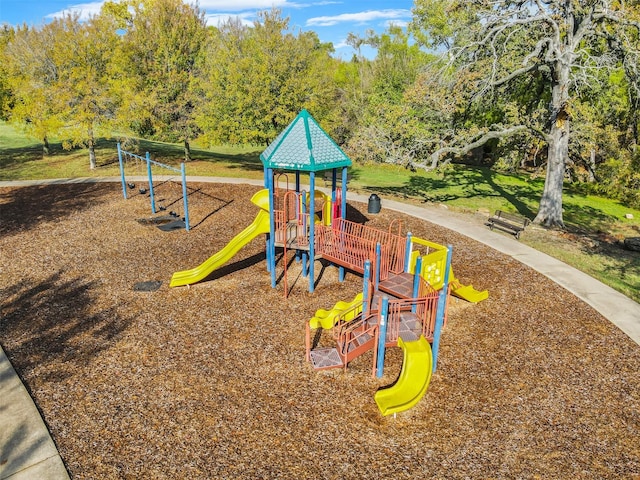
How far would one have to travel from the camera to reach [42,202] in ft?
66.2

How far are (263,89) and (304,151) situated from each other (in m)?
15.0

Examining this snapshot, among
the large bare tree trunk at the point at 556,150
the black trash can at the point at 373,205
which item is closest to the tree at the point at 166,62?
the black trash can at the point at 373,205

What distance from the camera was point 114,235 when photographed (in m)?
16.2

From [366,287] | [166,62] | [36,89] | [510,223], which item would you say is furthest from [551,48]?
[36,89]

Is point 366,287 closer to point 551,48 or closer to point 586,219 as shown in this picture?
point 551,48

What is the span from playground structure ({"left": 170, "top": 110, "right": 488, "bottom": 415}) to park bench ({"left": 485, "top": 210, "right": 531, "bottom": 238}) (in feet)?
Result: 18.5

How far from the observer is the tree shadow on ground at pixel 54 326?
8.89 meters

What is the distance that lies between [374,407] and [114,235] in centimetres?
1238

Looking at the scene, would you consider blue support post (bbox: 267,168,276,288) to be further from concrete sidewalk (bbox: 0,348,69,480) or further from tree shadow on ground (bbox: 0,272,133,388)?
concrete sidewalk (bbox: 0,348,69,480)

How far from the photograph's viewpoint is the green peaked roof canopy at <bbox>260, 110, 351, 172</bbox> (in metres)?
11.3

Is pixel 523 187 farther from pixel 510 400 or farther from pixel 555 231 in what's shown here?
pixel 510 400

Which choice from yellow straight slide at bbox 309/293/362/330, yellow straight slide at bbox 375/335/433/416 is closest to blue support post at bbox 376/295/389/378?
→ yellow straight slide at bbox 375/335/433/416

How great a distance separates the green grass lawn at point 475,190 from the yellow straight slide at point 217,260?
33.2 ft

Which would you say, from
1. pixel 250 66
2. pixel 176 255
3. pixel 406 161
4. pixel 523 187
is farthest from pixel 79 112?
pixel 523 187
